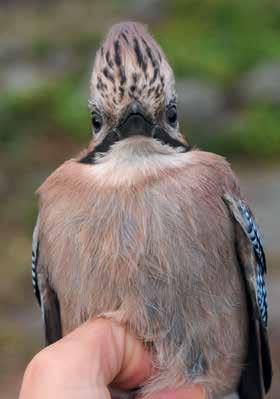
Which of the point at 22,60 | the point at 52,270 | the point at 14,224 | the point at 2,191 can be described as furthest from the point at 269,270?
the point at 22,60

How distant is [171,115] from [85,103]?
364 inches

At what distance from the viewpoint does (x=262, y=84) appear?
534 inches

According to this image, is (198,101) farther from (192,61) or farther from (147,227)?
(147,227)

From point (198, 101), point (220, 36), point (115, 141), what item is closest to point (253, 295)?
point (115, 141)

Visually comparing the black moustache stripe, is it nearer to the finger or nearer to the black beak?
the black beak

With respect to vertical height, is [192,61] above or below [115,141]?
above

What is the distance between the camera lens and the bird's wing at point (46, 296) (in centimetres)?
532

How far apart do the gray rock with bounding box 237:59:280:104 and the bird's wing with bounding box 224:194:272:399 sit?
26.5ft

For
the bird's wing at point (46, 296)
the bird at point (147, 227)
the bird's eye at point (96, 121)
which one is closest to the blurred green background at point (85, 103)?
the bird's wing at point (46, 296)

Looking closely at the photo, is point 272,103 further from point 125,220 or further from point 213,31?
point 125,220

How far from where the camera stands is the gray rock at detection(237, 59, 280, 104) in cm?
1338

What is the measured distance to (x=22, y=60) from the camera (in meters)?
16.4

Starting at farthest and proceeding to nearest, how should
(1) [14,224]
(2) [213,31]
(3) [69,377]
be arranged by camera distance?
(2) [213,31] < (1) [14,224] < (3) [69,377]

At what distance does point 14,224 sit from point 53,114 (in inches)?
133
